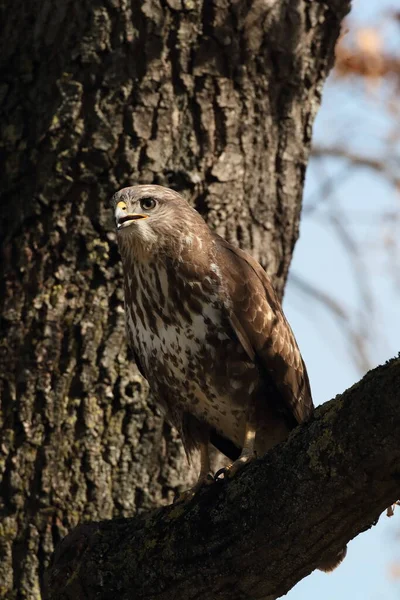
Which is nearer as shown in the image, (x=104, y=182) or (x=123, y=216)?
(x=123, y=216)

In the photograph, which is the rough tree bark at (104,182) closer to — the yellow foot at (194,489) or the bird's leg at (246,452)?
the yellow foot at (194,489)

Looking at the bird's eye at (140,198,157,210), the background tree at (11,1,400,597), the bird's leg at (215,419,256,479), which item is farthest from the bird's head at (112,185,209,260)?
the bird's leg at (215,419,256,479)

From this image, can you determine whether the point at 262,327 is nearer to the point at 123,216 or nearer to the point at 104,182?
the point at 123,216

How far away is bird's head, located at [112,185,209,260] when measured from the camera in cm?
437

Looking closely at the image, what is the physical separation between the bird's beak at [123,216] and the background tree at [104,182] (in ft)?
1.14

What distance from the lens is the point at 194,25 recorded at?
4.78 m

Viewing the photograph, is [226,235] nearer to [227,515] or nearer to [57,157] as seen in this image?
[57,157]

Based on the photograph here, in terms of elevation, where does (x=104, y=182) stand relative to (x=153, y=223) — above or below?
above

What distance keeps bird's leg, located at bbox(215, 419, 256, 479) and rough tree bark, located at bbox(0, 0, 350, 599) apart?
1.43ft

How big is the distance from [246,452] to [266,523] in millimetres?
1059

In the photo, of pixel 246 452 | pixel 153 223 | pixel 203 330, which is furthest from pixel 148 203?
pixel 246 452

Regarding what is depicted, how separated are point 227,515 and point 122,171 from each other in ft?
6.09

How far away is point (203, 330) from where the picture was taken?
4215 mm

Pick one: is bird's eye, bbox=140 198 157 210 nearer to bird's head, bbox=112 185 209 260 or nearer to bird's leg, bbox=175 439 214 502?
bird's head, bbox=112 185 209 260
